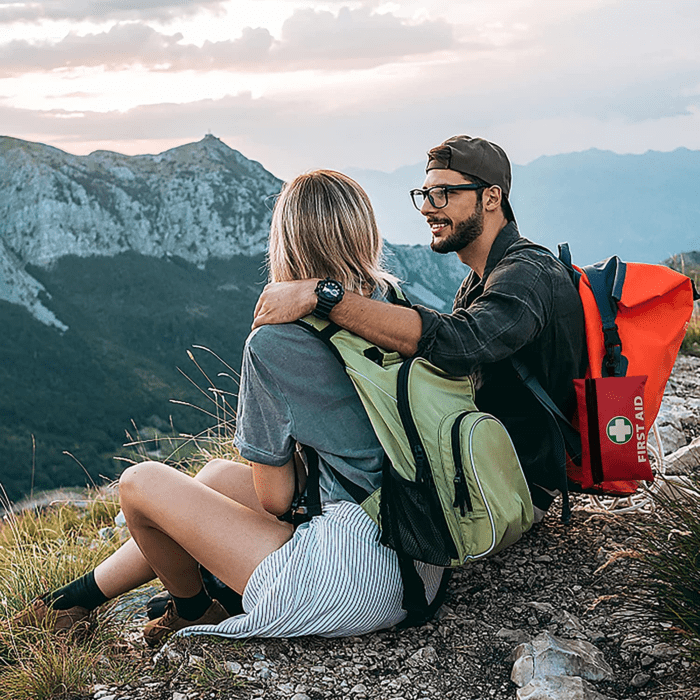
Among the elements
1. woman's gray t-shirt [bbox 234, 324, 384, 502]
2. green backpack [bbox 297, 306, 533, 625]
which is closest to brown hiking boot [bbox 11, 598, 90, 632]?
woman's gray t-shirt [bbox 234, 324, 384, 502]

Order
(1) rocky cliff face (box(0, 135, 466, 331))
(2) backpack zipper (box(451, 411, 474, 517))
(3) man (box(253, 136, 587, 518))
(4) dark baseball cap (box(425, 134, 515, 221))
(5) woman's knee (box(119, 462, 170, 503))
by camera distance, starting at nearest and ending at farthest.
Answer: (2) backpack zipper (box(451, 411, 474, 517)) → (3) man (box(253, 136, 587, 518)) → (5) woman's knee (box(119, 462, 170, 503)) → (4) dark baseball cap (box(425, 134, 515, 221)) → (1) rocky cliff face (box(0, 135, 466, 331))

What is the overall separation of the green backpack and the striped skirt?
9 cm

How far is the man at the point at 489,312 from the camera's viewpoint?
245cm

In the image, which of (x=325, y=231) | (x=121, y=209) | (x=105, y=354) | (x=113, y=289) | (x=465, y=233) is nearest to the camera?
(x=325, y=231)

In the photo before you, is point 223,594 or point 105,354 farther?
point 105,354

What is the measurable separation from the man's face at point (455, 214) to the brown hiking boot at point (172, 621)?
176 centimetres

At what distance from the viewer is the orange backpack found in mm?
2725

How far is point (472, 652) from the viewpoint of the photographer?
2.64 metres

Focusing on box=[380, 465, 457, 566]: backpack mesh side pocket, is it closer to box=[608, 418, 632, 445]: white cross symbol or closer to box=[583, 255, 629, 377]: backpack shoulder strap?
box=[608, 418, 632, 445]: white cross symbol

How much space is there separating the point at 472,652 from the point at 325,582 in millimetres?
654

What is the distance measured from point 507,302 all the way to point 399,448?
68cm

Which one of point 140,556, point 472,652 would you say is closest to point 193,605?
point 140,556

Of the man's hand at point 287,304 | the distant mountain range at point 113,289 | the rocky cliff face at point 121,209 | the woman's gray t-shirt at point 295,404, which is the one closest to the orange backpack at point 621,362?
the woman's gray t-shirt at point 295,404

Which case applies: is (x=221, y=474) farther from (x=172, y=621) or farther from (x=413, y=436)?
(x=413, y=436)
